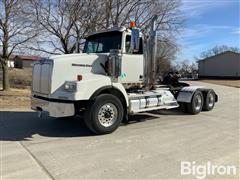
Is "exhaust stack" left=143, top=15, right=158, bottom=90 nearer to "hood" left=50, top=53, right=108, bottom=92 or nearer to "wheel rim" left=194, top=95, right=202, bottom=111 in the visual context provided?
"hood" left=50, top=53, right=108, bottom=92

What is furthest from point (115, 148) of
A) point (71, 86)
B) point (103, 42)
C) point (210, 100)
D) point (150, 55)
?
point (210, 100)

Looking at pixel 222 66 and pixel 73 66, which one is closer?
pixel 73 66

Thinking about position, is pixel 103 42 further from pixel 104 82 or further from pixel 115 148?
pixel 115 148

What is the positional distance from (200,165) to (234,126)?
3842 mm

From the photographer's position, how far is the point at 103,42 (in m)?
8.76

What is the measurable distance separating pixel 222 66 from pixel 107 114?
151ft

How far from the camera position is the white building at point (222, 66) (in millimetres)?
47594

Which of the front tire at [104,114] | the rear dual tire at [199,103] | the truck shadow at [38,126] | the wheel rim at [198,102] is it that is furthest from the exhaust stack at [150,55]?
the wheel rim at [198,102]

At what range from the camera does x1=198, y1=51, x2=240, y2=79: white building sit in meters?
47.6

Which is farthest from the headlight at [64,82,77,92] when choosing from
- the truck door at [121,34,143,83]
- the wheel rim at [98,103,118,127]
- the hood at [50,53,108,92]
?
the truck door at [121,34,143,83]

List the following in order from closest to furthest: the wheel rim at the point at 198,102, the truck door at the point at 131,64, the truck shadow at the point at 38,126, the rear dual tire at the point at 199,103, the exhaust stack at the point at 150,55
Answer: the truck shadow at the point at 38,126, the truck door at the point at 131,64, the exhaust stack at the point at 150,55, the rear dual tire at the point at 199,103, the wheel rim at the point at 198,102

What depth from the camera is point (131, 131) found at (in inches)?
307

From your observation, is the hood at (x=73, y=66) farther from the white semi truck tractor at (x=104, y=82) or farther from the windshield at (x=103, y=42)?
the windshield at (x=103, y=42)

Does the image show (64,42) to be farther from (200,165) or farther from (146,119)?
(200,165)
